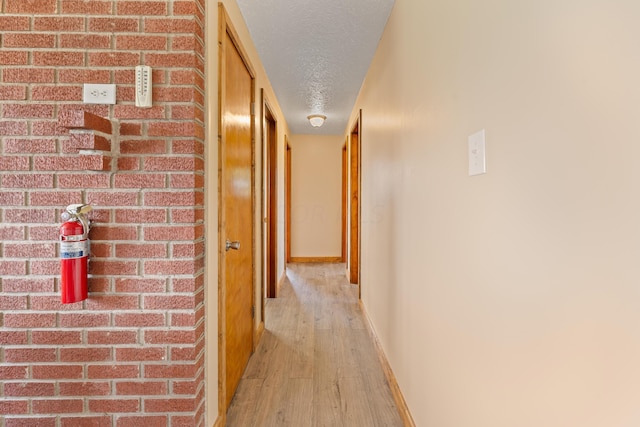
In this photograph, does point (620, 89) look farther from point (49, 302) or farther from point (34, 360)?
point (34, 360)

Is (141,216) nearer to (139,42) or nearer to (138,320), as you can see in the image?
(138,320)

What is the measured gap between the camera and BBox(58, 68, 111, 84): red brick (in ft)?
4.29

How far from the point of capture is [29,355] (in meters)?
1.32

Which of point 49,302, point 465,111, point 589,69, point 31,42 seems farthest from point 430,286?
point 31,42

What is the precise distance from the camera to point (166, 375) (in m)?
1.33

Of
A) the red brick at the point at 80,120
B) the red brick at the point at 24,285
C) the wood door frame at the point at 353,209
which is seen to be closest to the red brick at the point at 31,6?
the red brick at the point at 80,120

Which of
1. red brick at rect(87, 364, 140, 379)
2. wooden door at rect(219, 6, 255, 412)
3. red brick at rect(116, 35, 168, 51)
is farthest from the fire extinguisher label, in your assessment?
red brick at rect(116, 35, 168, 51)

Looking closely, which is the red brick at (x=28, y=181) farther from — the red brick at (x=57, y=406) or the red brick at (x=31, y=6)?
the red brick at (x=57, y=406)

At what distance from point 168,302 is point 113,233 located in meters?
0.35

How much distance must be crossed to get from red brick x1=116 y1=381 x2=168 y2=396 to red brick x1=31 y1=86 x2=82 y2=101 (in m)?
1.06

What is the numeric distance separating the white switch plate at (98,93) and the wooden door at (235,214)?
0.46m

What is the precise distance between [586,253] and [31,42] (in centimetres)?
192

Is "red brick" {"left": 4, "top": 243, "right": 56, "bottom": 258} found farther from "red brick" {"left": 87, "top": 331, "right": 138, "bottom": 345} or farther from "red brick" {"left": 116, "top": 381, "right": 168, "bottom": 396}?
"red brick" {"left": 116, "top": 381, "right": 168, "bottom": 396}

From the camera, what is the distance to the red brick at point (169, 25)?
1307mm
